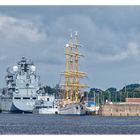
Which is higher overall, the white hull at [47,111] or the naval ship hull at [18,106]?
the naval ship hull at [18,106]

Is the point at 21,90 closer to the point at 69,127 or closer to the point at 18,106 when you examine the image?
the point at 18,106

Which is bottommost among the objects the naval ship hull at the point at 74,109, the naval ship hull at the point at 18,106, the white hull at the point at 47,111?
the naval ship hull at the point at 74,109

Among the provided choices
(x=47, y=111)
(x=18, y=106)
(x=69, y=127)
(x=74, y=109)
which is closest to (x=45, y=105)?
(x=47, y=111)

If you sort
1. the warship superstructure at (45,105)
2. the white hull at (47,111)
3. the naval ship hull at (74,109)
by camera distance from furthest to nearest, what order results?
the warship superstructure at (45,105) < the white hull at (47,111) < the naval ship hull at (74,109)

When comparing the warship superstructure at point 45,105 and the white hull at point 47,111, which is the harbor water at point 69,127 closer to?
the white hull at point 47,111

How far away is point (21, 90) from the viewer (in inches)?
5359

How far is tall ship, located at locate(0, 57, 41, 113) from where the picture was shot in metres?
130

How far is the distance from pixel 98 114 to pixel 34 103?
1791 centimetres

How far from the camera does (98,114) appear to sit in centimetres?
11669

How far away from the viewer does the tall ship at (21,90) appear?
130m

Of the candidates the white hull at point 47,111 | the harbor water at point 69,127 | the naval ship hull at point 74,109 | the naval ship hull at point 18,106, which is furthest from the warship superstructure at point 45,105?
the harbor water at point 69,127
